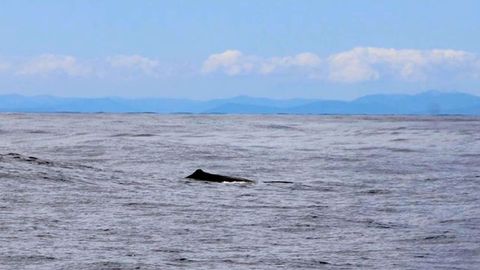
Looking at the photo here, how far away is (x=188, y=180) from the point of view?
32156mm

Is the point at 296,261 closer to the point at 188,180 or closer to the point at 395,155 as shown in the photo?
the point at 188,180

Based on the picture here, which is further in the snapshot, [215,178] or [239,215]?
[215,178]

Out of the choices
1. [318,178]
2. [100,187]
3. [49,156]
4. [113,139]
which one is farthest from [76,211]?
[113,139]

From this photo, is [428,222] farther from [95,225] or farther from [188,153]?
[188,153]

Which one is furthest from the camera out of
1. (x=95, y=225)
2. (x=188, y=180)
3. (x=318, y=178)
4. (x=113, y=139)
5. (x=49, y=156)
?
(x=113, y=139)

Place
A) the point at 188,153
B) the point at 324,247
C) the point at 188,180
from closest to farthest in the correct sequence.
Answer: the point at 324,247, the point at 188,180, the point at 188,153

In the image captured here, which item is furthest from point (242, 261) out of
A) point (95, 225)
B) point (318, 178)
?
point (318, 178)

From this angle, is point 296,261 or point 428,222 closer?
point 296,261

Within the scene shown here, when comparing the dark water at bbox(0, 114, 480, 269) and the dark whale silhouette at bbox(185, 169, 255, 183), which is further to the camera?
the dark whale silhouette at bbox(185, 169, 255, 183)

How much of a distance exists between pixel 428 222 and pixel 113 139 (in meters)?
41.2

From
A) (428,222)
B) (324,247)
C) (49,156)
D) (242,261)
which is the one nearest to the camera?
(242,261)

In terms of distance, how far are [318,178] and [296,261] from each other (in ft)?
59.6

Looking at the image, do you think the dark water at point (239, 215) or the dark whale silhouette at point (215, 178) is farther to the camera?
the dark whale silhouette at point (215, 178)

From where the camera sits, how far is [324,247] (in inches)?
722
